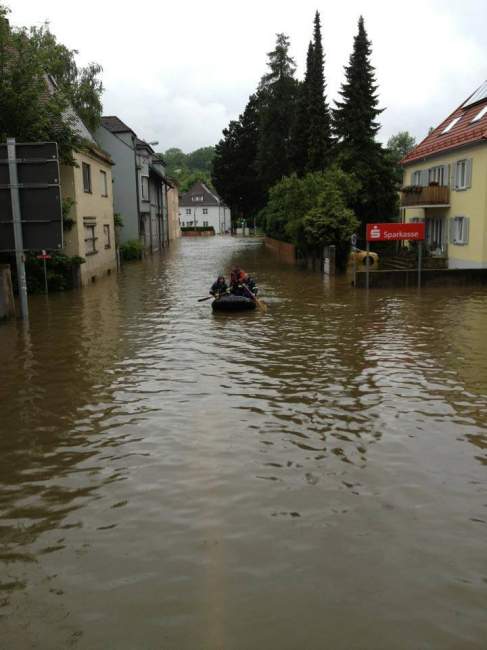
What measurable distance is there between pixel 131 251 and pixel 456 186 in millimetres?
21427

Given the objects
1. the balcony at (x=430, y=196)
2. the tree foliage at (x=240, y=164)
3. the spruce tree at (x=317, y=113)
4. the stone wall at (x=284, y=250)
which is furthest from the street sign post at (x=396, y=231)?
the tree foliage at (x=240, y=164)

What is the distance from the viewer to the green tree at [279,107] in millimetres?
50500

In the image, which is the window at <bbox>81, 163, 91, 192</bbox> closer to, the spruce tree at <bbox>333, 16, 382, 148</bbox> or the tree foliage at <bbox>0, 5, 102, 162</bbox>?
the tree foliage at <bbox>0, 5, 102, 162</bbox>

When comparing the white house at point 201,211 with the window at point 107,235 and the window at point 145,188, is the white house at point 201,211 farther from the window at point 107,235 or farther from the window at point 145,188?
the window at point 107,235

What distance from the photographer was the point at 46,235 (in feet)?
53.8

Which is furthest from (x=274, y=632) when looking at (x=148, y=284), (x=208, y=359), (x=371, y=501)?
(x=148, y=284)

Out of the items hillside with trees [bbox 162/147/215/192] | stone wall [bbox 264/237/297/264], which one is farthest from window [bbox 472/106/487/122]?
hillside with trees [bbox 162/147/215/192]

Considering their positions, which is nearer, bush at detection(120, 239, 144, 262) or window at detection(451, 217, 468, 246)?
window at detection(451, 217, 468, 246)

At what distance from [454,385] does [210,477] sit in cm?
528

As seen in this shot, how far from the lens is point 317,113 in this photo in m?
41.8

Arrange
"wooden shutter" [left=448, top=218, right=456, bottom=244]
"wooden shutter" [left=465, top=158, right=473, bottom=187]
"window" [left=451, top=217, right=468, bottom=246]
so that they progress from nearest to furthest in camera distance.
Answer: "wooden shutter" [left=465, top=158, right=473, bottom=187] < "window" [left=451, top=217, right=468, bottom=246] < "wooden shutter" [left=448, top=218, right=456, bottom=244]

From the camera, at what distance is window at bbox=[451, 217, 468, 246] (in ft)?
94.2

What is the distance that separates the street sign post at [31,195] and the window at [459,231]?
755 inches

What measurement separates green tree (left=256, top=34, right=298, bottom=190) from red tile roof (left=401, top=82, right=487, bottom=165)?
1535 cm
